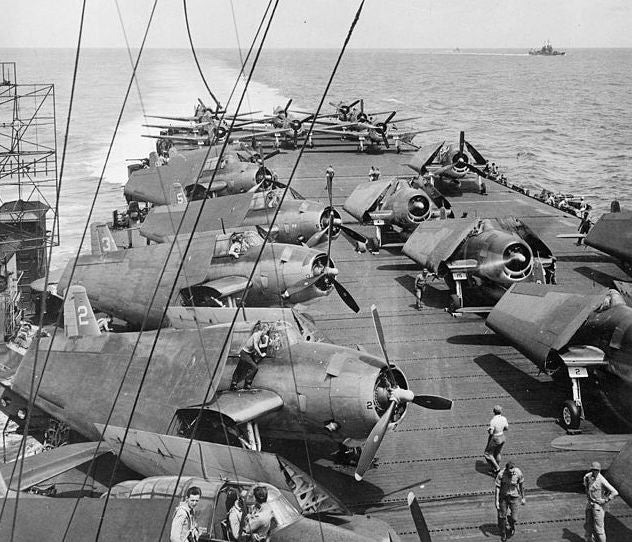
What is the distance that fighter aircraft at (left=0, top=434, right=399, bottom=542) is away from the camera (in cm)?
1001

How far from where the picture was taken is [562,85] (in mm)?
150125

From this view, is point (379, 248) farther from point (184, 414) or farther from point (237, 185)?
point (184, 414)

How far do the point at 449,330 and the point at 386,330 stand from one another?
6.17 feet

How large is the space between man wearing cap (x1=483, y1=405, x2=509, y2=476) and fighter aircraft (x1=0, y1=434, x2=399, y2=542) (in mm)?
3771

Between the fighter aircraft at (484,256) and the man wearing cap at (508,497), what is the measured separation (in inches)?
378

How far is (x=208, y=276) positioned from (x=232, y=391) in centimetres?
820

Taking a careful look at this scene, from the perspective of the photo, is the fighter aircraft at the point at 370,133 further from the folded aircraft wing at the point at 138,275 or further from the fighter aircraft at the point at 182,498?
the fighter aircraft at the point at 182,498

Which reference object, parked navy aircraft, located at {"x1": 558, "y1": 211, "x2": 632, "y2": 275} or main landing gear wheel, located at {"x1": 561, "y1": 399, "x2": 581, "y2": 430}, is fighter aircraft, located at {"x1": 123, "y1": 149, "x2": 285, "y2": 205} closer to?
parked navy aircraft, located at {"x1": 558, "y1": 211, "x2": 632, "y2": 275}

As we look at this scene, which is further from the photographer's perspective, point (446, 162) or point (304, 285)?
point (446, 162)

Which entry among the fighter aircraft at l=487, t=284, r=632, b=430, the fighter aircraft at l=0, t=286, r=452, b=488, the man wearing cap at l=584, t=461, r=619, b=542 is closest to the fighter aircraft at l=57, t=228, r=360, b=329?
the fighter aircraft at l=0, t=286, r=452, b=488

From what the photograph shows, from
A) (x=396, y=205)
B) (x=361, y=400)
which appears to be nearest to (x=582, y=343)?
(x=361, y=400)

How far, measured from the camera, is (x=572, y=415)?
48.3 ft

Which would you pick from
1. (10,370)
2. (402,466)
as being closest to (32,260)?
(10,370)

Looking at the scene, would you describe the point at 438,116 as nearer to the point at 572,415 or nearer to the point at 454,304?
the point at 454,304
